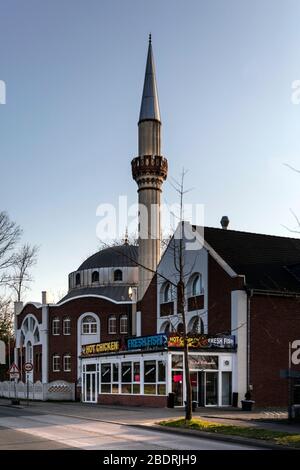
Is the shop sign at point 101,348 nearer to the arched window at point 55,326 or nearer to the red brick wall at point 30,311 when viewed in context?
the arched window at point 55,326

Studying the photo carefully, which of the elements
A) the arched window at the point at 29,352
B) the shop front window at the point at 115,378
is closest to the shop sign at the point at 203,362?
the shop front window at the point at 115,378

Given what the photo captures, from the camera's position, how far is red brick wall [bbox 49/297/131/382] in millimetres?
62031

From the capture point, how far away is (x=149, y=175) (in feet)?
196

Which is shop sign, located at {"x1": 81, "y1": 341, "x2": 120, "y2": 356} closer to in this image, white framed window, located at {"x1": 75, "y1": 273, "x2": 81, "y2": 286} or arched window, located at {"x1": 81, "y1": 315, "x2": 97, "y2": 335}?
arched window, located at {"x1": 81, "y1": 315, "x2": 97, "y2": 335}

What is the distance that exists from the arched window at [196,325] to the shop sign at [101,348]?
5.20 m

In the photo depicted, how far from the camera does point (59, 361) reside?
6272 centimetres

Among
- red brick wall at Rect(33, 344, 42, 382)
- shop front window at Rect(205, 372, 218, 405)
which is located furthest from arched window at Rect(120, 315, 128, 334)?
shop front window at Rect(205, 372, 218, 405)

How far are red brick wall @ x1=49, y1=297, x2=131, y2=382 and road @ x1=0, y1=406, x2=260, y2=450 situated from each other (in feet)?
120

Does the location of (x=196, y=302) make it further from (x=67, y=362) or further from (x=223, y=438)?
(x=67, y=362)

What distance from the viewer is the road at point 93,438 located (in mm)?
17138

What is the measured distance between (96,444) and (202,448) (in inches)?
110

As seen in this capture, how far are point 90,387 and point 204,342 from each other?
11.3 m

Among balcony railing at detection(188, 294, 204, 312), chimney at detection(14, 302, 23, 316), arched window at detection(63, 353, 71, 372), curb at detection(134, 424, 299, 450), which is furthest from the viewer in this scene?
chimney at detection(14, 302, 23, 316)
